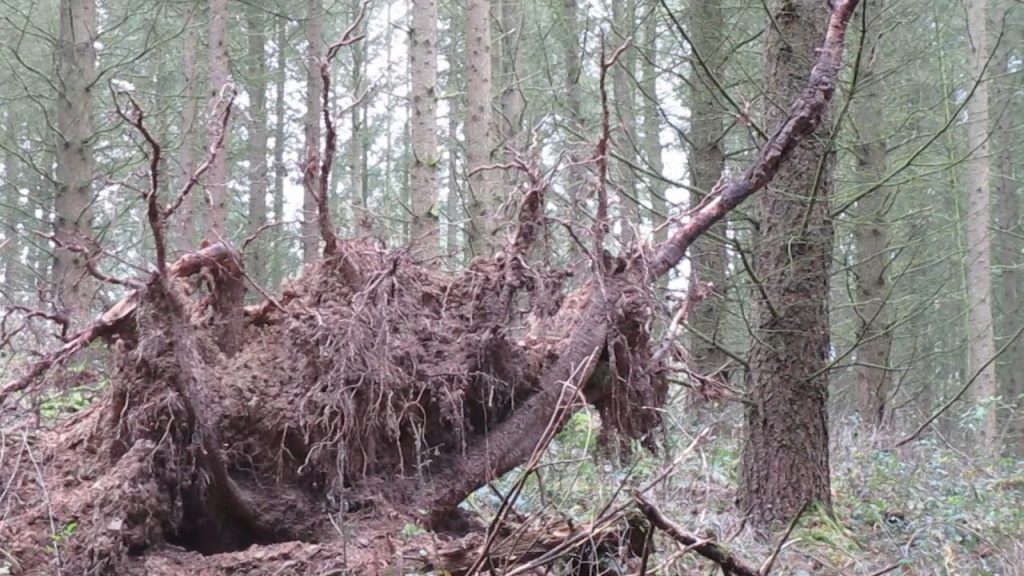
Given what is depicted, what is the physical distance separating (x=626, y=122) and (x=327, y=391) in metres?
6.78

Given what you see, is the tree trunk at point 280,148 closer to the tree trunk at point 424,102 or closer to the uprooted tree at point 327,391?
the tree trunk at point 424,102

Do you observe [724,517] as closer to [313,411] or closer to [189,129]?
[313,411]

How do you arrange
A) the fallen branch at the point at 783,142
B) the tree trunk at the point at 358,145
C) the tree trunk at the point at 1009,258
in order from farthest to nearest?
the tree trunk at the point at 1009,258
the tree trunk at the point at 358,145
the fallen branch at the point at 783,142

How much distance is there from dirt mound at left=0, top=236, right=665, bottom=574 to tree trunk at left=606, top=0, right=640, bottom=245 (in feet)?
2.15

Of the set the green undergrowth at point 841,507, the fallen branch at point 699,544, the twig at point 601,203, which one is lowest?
the green undergrowth at point 841,507

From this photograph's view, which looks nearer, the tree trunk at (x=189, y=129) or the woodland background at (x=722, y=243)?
the woodland background at (x=722, y=243)

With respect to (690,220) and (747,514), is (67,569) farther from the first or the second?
(747,514)

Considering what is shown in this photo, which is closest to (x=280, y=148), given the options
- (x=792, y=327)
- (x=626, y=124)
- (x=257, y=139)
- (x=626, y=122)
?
(x=257, y=139)

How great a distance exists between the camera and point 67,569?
3305 millimetres

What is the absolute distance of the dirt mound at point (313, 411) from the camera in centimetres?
353

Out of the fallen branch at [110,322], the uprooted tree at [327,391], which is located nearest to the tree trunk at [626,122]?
the uprooted tree at [327,391]

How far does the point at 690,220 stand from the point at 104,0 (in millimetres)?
16496

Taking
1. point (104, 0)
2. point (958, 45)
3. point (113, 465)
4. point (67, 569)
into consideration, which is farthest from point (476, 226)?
point (104, 0)

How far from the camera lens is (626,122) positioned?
382 inches
